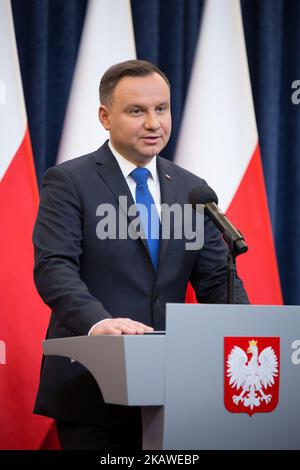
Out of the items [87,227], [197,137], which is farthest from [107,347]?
[197,137]

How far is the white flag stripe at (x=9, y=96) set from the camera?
325cm

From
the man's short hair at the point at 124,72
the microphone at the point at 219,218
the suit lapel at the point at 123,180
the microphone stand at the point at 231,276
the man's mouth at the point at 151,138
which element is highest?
the man's short hair at the point at 124,72

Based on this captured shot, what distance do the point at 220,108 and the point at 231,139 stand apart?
0.15 m

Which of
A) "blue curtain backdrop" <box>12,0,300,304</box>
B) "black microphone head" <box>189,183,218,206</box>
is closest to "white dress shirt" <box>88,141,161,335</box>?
"black microphone head" <box>189,183,218,206</box>

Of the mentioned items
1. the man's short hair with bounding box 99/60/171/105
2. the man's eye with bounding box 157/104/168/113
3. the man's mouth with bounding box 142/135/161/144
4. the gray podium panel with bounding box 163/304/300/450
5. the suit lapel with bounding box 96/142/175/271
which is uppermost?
the man's short hair with bounding box 99/60/171/105

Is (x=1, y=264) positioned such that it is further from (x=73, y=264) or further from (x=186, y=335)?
(x=186, y=335)

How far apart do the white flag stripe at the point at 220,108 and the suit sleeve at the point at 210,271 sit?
1014 millimetres

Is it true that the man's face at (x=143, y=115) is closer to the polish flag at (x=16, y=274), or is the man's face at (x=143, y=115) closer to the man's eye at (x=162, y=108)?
the man's eye at (x=162, y=108)

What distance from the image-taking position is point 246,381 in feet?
5.87

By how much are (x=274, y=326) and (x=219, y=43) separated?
7.15 feet

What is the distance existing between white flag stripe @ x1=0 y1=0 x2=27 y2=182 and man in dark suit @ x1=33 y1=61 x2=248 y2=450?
75cm

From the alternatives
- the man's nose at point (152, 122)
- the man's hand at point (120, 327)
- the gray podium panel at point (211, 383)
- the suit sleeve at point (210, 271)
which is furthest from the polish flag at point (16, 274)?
the gray podium panel at point (211, 383)

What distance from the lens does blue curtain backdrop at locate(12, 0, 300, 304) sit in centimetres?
343

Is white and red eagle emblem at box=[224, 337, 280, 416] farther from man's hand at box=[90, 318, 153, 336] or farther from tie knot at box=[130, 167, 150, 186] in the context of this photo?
tie knot at box=[130, 167, 150, 186]
